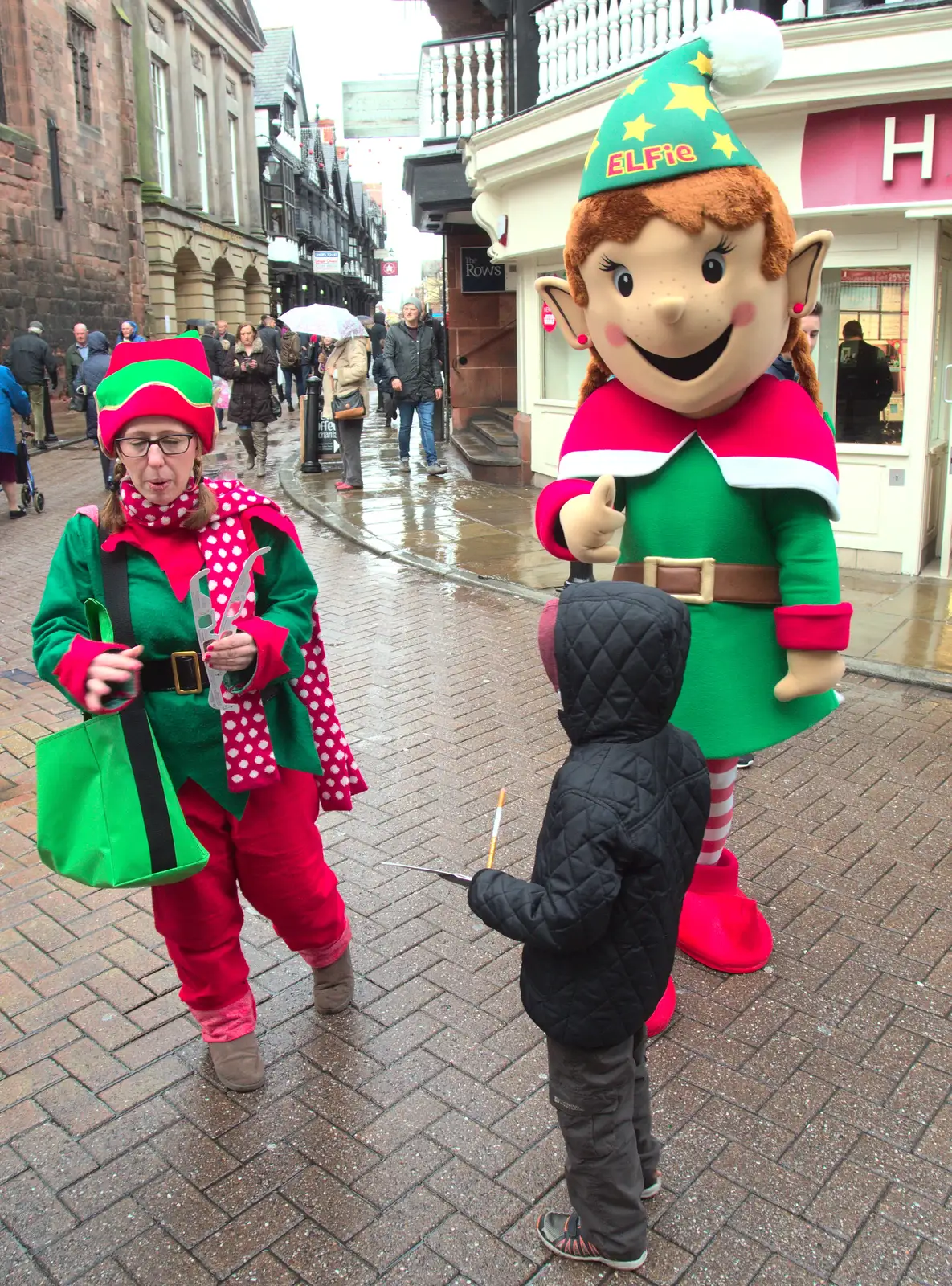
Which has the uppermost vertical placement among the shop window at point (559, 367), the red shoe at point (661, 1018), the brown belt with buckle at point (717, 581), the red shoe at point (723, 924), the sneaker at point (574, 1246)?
the shop window at point (559, 367)

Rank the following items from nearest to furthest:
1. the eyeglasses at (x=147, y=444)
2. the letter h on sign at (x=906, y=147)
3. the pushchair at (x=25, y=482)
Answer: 1. the eyeglasses at (x=147, y=444)
2. the letter h on sign at (x=906, y=147)
3. the pushchair at (x=25, y=482)

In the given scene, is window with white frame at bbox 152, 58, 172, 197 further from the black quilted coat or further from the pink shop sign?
the black quilted coat

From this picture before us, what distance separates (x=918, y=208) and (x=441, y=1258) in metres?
6.78

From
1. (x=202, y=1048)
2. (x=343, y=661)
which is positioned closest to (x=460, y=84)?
(x=343, y=661)

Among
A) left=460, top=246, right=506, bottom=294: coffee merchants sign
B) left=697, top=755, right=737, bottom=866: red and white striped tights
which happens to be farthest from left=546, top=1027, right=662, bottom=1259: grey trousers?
left=460, top=246, right=506, bottom=294: coffee merchants sign

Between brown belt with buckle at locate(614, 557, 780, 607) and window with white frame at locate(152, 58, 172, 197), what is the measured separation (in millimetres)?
29300

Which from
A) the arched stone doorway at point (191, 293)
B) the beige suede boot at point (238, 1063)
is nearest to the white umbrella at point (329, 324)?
the beige suede boot at point (238, 1063)

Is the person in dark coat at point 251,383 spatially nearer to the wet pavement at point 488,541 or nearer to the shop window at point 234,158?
the wet pavement at point 488,541

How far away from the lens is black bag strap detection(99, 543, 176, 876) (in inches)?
97.3

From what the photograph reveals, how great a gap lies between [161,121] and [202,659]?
30471 mm

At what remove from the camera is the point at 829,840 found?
4.07 meters

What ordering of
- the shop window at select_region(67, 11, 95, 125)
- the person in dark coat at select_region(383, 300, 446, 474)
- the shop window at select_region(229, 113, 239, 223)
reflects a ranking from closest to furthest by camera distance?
the person in dark coat at select_region(383, 300, 446, 474) < the shop window at select_region(67, 11, 95, 125) < the shop window at select_region(229, 113, 239, 223)

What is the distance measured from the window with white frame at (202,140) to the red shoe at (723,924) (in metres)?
31.9

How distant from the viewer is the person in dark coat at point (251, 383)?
13.0 m
